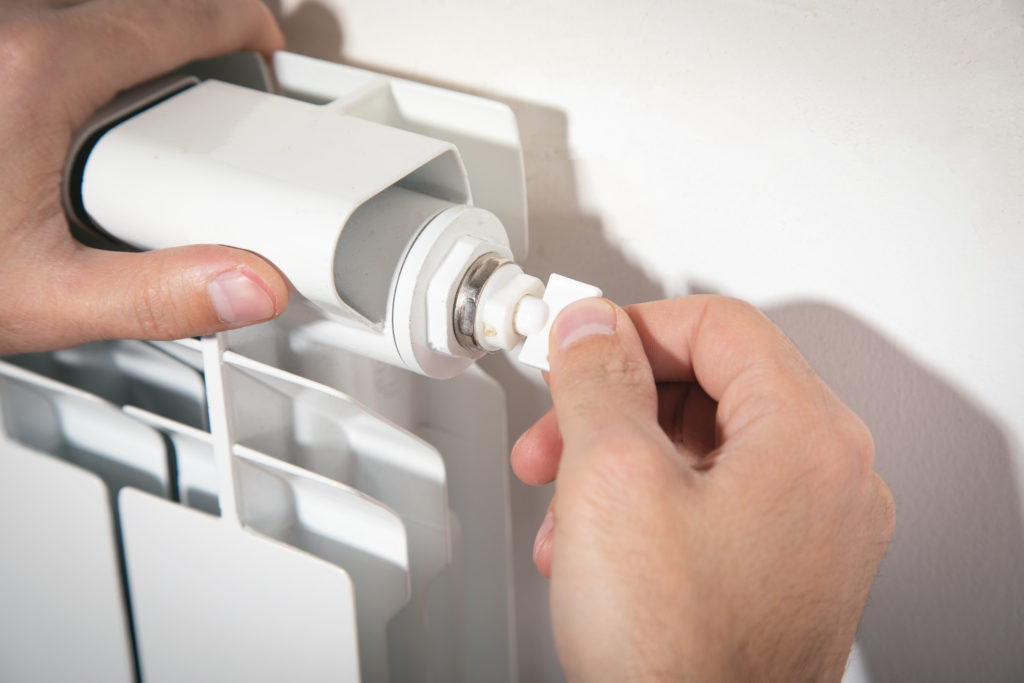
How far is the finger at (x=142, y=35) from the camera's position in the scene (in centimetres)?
48

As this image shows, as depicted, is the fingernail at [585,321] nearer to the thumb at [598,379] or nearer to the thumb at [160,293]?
the thumb at [598,379]

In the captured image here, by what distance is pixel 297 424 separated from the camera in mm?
532

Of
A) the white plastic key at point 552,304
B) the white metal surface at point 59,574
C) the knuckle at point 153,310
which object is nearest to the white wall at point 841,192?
the white plastic key at point 552,304

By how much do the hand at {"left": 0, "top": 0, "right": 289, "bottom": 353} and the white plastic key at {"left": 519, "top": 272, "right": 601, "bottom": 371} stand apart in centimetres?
12

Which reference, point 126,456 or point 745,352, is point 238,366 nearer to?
point 126,456

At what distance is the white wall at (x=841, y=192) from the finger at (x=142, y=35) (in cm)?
6

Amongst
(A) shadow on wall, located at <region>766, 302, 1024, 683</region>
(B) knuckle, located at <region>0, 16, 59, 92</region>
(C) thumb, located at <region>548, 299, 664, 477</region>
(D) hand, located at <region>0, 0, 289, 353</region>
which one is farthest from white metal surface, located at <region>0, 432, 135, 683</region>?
(A) shadow on wall, located at <region>766, 302, 1024, 683</region>

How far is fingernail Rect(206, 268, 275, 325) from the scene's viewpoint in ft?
1.33

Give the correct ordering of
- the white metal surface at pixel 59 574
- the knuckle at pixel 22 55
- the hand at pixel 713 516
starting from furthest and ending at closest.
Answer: the white metal surface at pixel 59 574 < the knuckle at pixel 22 55 < the hand at pixel 713 516

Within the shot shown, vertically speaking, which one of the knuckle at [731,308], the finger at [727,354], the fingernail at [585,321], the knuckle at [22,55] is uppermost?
the knuckle at [22,55]

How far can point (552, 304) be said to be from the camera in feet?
1.40

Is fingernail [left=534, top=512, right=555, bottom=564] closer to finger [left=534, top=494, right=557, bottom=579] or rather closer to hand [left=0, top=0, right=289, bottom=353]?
finger [left=534, top=494, right=557, bottom=579]

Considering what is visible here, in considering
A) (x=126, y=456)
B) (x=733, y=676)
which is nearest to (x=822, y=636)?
(x=733, y=676)

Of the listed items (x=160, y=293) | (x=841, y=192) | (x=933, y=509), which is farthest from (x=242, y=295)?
(x=933, y=509)
